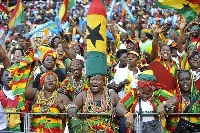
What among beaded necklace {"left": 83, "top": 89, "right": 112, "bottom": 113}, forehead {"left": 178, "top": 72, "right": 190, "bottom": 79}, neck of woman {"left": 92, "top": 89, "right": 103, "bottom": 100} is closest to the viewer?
beaded necklace {"left": 83, "top": 89, "right": 112, "bottom": 113}

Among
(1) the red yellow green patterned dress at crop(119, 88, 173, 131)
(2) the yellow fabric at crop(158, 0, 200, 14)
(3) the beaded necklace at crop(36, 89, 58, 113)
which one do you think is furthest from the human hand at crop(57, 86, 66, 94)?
(2) the yellow fabric at crop(158, 0, 200, 14)

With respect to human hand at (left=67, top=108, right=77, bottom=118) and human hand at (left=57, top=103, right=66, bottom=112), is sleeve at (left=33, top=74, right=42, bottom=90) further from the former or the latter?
human hand at (left=67, top=108, right=77, bottom=118)

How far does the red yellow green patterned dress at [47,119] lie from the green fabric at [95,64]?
0.66 m

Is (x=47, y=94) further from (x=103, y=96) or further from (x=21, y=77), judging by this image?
(x=103, y=96)

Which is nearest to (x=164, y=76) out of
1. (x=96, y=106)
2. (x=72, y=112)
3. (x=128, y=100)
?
(x=128, y=100)

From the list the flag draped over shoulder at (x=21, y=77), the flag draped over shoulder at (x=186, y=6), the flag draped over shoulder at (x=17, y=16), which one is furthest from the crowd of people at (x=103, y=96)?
the flag draped over shoulder at (x=17, y=16)

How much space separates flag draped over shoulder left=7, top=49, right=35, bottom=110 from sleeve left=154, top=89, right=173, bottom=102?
2013mm

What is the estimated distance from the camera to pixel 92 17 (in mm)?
7273

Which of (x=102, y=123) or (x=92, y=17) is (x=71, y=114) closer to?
(x=102, y=123)

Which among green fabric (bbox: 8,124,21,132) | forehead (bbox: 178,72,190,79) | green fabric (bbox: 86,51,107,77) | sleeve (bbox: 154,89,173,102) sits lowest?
green fabric (bbox: 8,124,21,132)

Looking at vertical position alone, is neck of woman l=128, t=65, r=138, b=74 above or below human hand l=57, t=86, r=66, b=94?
above

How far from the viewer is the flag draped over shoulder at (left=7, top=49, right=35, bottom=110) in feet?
25.1

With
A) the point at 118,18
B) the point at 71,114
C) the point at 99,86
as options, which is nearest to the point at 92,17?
the point at 99,86

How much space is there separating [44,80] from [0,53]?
4.70 ft
